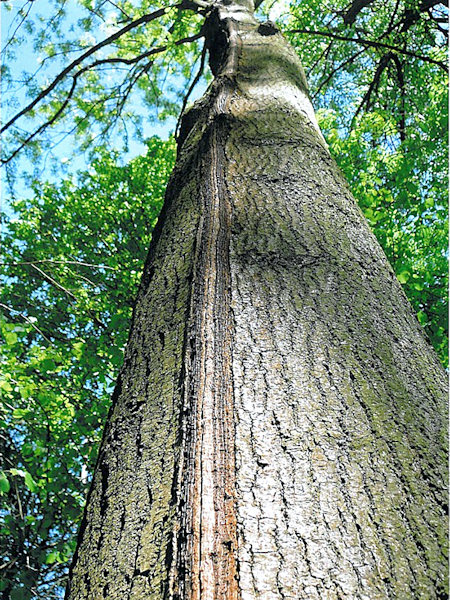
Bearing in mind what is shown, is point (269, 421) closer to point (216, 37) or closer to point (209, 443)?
point (209, 443)

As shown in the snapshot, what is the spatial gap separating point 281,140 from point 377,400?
3.46 feet

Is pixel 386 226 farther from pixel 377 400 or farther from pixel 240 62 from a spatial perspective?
pixel 377 400

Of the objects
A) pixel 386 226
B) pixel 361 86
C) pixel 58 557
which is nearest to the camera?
pixel 58 557

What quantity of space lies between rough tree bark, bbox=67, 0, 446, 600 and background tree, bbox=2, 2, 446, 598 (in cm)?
215

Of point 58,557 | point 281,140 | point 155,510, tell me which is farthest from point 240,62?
point 58,557

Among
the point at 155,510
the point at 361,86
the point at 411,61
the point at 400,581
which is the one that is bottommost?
the point at 400,581

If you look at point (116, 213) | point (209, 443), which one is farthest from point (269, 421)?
point (116, 213)

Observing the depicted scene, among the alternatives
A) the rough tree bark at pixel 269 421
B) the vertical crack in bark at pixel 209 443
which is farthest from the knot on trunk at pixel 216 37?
the vertical crack in bark at pixel 209 443

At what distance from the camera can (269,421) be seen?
2.62ft

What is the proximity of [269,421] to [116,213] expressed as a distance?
8049 millimetres

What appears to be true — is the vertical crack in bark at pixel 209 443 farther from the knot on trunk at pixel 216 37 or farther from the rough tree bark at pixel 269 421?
the knot on trunk at pixel 216 37

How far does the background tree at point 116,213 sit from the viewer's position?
4.70 meters

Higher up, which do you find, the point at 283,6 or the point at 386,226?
the point at 283,6

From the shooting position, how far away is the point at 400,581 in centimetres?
62
